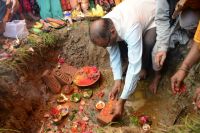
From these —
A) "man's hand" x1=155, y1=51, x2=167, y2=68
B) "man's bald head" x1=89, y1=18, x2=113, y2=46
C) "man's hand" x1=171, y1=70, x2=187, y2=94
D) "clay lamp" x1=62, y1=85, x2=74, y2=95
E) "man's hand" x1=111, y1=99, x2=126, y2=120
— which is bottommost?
"clay lamp" x1=62, y1=85, x2=74, y2=95

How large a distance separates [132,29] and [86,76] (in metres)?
1.43

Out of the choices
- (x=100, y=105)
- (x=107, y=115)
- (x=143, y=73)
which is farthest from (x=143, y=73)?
(x=107, y=115)

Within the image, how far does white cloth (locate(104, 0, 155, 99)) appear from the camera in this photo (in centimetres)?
299

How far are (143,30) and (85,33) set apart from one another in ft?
4.30

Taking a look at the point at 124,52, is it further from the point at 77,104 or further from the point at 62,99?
the point at 62,99

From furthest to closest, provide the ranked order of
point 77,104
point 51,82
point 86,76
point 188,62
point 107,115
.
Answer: point 86,76, point 51,82, point 77,104, point 107,115, point 188,62

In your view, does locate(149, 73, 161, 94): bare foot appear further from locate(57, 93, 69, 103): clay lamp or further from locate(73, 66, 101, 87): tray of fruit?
locate(57, 93, 69, 103): clay lamp

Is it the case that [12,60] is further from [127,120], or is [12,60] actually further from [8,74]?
[127,120]

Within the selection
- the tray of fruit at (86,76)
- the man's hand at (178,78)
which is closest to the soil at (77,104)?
the tray of fruit at (86,76)

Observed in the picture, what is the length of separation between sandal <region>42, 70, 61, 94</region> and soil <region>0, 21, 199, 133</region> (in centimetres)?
9

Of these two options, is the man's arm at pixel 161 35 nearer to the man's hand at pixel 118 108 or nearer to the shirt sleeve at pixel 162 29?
the shirt sleeve at pixel 162 29

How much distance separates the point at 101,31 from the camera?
2879 millimetres

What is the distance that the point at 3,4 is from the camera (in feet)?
16.5

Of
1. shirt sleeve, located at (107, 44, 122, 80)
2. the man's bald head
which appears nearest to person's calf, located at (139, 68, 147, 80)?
shirt sleeve, located at (107, 44, 122, 80)
